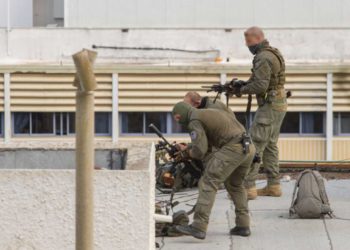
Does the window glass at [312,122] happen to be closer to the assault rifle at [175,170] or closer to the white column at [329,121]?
the white column at [329,121]

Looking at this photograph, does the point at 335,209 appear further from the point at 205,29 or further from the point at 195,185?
the point at 205,29

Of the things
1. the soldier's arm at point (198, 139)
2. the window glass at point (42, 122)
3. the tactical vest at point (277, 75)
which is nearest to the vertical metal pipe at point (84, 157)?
the soldier's arm at point (198, 139)

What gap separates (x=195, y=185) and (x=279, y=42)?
703cm

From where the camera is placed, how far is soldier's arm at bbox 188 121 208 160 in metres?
9.21

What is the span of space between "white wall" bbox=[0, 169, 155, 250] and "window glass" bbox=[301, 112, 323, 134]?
533 inches

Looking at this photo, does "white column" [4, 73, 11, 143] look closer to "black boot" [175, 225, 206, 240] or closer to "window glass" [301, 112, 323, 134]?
"window glass" [301, 112, 323, 134]

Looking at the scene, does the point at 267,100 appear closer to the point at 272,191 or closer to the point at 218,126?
the point at 272,191

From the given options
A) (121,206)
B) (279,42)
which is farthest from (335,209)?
(279,42)

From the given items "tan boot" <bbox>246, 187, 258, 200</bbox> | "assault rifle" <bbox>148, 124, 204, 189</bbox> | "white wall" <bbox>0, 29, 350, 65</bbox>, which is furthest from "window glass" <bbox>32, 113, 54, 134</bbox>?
"tan boot" <bbox>246, 187, 258, 200</bbox>

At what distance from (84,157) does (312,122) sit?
15.7 metres

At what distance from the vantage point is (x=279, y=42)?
1933cm

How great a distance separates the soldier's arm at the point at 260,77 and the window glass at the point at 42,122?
9859 millimetres

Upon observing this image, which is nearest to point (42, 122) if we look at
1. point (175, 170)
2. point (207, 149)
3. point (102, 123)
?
point (102, 123)

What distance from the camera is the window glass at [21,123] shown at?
20.3 meters
